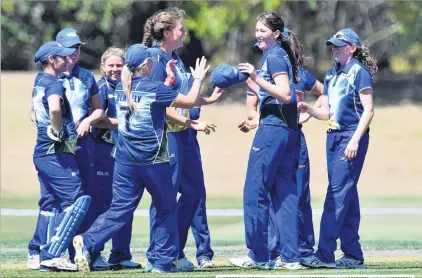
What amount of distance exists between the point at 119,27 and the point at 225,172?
55.3 feet

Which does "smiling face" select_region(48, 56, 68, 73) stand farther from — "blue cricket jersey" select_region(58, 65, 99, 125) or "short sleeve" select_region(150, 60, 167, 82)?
"short sleeve" select_region(150, 60, 167, 82)

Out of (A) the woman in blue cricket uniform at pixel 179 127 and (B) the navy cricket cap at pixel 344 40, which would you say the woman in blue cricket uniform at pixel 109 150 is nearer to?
(A) the woman in blue cricket uniform at pixel 179 127

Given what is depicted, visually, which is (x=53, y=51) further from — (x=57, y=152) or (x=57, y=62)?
(x=57, y=152)

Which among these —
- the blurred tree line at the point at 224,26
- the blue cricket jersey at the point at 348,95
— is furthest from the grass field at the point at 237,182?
the blurred tree line at the point at 224,26

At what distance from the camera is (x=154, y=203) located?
33.1 ft

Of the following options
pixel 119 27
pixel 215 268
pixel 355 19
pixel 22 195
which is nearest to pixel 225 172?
pixel 22 195

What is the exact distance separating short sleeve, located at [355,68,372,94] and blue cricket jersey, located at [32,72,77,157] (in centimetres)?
270

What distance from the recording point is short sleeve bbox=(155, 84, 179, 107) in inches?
386

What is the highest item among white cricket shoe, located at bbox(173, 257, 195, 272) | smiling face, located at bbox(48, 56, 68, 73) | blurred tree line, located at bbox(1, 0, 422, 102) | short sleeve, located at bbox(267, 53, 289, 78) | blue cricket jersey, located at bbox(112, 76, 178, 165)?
blurred tree line, located at bbox(1, 0, 422, 102)

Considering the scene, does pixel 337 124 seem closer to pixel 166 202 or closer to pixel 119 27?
pixel 166 202

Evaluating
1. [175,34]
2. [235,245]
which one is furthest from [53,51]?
[235,245]

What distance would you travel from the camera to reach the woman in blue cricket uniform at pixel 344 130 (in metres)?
10.5

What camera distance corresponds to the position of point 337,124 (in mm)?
10656

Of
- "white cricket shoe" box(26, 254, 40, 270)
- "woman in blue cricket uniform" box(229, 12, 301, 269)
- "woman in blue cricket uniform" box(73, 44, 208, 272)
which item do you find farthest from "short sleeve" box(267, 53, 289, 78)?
"white cricket shoe" box(26, 254, 40, 270)
